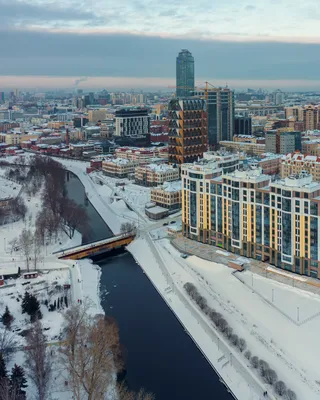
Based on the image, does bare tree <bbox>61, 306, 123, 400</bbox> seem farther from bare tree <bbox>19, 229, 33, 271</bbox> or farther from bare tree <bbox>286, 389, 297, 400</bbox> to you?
bare tree <bbox>19, 229, 33, 271</bbox>

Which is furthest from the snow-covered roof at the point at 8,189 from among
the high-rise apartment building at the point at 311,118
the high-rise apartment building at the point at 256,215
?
the high-rise apartment building at the point at 311,118

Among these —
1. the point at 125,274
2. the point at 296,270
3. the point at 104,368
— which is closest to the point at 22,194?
the point at 125,274

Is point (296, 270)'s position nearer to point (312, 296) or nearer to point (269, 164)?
point (312, 296)

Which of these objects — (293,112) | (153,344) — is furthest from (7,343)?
(293,112)

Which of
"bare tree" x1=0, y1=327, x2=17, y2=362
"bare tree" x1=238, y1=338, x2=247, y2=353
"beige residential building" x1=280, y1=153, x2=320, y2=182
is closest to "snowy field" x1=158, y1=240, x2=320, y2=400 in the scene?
"bare tree" x1=238, y1=338, x2=247, y2=353

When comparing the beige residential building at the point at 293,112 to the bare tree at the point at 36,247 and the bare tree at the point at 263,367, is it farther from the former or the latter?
the bare tree at the point at 263,367

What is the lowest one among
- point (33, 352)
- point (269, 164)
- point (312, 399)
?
point (312, 399)
